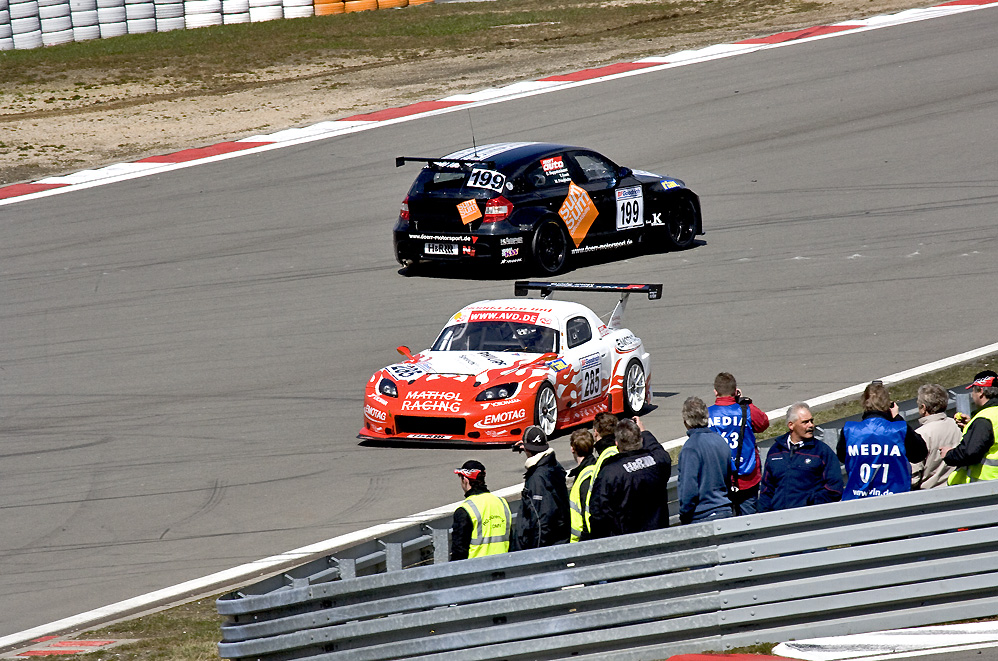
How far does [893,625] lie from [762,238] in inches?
507

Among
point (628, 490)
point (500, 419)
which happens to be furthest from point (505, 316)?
point (628, 490)

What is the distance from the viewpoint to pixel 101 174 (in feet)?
81.7

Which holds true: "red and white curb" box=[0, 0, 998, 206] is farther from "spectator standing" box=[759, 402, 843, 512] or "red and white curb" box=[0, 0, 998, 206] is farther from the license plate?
"spectator standing" box=[759, 402, 843, 512]

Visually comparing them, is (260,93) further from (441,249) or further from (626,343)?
(626,343)

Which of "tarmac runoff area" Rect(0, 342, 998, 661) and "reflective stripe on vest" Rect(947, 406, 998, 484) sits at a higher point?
"reflective stripe on vest" Rect(947, 406, 998, 484)

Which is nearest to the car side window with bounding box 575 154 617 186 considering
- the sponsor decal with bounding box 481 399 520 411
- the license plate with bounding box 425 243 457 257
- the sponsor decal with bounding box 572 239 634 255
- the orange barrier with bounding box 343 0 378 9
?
the sponsor decal with bounding box 572 239 634 255

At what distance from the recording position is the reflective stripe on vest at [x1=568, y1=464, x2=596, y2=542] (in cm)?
806

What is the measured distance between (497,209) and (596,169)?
1.83 meters

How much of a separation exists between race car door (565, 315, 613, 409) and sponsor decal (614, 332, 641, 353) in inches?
6.5

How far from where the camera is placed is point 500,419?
41.3ft

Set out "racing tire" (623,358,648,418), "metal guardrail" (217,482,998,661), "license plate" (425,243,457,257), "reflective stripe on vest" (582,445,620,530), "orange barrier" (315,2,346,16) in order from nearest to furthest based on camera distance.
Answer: "metal guardrail" (217,482,998,661) < "reflective stripe on vest" (582,445,620,530) < "racing tire" (623,358,648,418) < "license plate" (425,243,457,257) < "orange barrier" (315,2,346,16)

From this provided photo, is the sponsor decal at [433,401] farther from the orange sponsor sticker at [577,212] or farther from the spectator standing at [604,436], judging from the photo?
the orange sponsor sticker at [577,212]

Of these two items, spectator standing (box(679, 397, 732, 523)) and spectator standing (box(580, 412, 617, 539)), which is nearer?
spectator standing (box(679, 397, 732, 523))

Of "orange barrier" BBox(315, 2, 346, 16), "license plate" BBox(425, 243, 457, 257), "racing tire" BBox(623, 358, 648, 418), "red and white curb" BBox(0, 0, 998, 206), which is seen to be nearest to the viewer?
"racing tire" BBox(623, 358, 648, 418)
